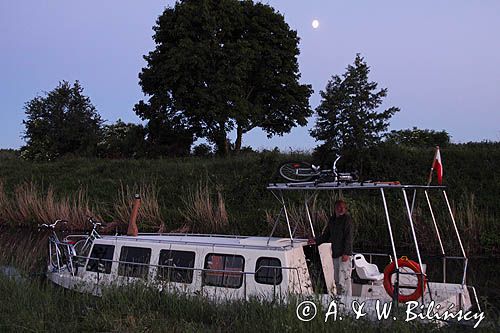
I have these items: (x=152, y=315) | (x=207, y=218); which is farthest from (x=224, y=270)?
(x=207, y=218)

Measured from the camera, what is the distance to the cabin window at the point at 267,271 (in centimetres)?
902

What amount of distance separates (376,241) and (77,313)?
14.5 metres

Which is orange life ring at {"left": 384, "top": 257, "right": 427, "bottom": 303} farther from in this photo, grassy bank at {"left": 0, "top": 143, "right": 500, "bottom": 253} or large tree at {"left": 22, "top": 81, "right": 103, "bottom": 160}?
large tree at {"left": 22, "top": 81, "right": 103, "bottom": 160}

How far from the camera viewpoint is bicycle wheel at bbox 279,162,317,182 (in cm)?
922

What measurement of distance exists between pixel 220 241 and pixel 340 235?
239 cm

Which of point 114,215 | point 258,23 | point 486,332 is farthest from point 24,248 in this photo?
point 258,23

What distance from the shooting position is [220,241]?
34.7 feet

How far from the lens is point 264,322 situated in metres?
6.48

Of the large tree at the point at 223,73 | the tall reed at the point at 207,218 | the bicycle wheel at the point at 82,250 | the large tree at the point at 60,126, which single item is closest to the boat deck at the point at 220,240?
the bicycle wheel at the point at 82,250

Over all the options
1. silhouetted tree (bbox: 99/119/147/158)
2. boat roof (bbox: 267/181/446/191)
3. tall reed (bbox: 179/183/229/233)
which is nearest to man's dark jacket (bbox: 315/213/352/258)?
boat roof (bbox: 267/181/446/191)

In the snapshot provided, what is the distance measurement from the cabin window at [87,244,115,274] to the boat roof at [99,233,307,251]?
0.52ft

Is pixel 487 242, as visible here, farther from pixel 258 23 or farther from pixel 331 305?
pixel 258 23

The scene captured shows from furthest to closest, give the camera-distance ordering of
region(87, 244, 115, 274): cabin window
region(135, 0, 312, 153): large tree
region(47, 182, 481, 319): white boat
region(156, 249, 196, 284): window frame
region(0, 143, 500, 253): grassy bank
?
region(135, 0, 312, 153): large tree → region(0, 143, 500, 253): grassy bank → region(87, 244, 115, 274): cabin window → region(156, 249, 196, 284): window frame → region(47, 182, 481, 319): white boat

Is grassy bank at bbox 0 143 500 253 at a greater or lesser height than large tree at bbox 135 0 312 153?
lesser
